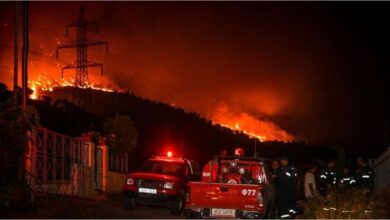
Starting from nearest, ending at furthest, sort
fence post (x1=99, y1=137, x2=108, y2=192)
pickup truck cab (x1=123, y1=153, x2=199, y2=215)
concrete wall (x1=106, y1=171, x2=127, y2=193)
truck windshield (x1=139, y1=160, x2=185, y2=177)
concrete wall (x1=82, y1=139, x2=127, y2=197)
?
pickup truck cab (x1=123, y1=153, x2=199, y2=215), truck windshield (x1=139, y1=160, x2=185, y2=177), concrete wall (x1=82, y1=139, x2=127, y2=197), fence post (x1=99, y1=137, x2=108, y2=192), concrete wall (x1=106, y1=171, x2=127, y2=193)

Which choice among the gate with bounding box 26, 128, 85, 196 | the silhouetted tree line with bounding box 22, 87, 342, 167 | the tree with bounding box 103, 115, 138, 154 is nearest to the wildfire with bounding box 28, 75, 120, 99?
the silhouetted tree line with bounding box 22, 87, 342, 167

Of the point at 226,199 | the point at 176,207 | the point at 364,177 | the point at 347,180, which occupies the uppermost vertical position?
the point at 364,177

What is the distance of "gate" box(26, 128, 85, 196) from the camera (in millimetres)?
17812

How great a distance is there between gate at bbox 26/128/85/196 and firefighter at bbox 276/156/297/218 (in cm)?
629

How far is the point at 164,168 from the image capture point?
70.0 ft

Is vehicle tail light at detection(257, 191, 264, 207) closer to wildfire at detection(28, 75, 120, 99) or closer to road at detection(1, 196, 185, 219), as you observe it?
road at detection(1, 196, 185, 219)

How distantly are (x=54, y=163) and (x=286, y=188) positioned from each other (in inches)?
301

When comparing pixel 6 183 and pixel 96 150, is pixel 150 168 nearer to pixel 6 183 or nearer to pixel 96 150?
pixel 96 150

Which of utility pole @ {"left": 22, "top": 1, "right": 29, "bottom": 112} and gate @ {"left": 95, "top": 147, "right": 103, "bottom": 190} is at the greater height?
utility pole @ {"left": 22, "top": 1, "right": 29, "bottom": 112}

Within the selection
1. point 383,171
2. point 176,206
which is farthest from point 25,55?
point 383,171

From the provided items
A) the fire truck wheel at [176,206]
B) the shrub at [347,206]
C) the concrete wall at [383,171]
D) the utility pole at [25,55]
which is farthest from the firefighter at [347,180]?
the utility pole at [25,55]

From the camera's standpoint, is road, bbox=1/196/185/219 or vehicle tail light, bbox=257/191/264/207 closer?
vehicle tail light, bbox=257/191/264/207

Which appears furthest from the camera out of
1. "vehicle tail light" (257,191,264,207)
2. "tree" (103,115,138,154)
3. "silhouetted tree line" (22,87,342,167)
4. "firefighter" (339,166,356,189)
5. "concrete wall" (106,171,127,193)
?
"silhouetted tree line" (22,87,342,167)

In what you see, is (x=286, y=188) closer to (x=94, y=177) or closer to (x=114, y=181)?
(x=94, y=177)
